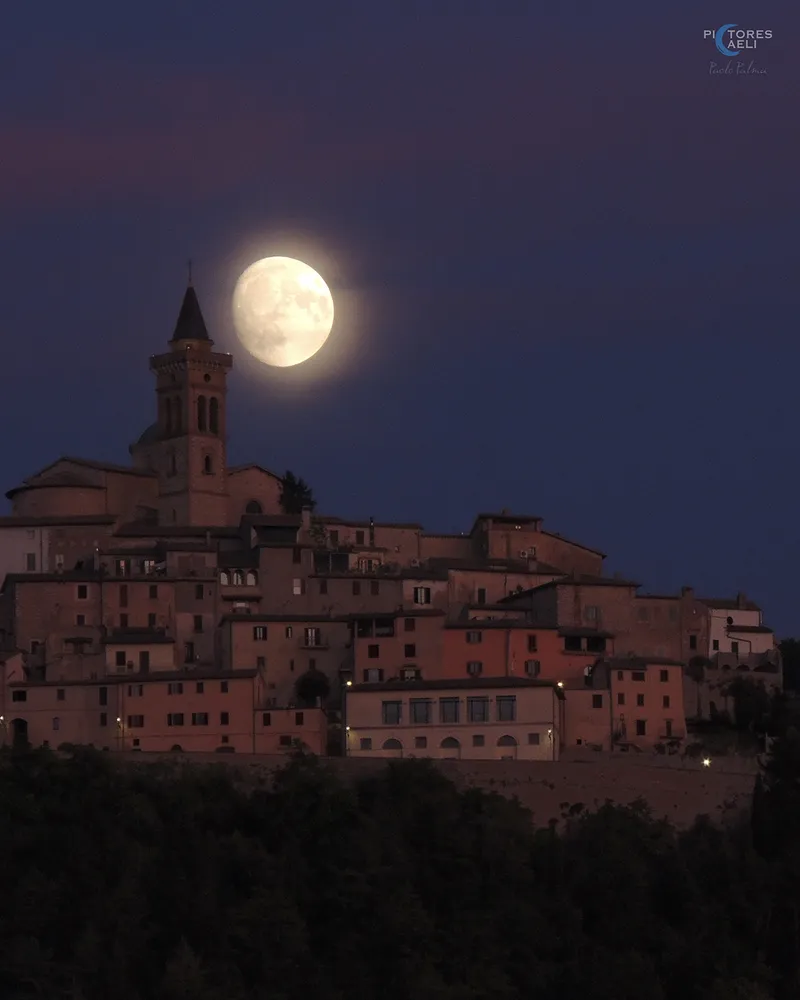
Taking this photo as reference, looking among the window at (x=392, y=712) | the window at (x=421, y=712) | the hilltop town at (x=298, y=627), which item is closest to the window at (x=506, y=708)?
the hilltop town at (x=298, y=627)

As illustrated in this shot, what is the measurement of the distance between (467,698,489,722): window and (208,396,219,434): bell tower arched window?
1969cm

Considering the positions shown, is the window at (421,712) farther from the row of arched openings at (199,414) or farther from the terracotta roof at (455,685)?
the row of arched openings at (199,414)

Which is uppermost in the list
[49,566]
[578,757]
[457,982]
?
[49,566]

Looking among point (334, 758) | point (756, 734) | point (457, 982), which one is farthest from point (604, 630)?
point (457, 982)

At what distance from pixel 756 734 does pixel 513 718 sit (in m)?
9.88

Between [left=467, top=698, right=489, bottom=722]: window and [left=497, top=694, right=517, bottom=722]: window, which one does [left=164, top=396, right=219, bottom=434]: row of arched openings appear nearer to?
[left=467, top=698, right=489, bottom=722]: window

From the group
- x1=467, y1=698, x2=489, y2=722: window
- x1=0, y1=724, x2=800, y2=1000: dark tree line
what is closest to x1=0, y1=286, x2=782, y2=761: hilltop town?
x1=467, y1=698, x2=489, y2=722: window

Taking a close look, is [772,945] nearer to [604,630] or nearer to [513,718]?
[513,718]

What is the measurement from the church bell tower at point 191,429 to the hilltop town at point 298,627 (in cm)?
7

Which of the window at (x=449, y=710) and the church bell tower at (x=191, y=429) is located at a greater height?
the church bell tower at (x=191, y=429)

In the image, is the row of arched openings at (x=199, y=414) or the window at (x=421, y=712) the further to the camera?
the row of arched openings at (x=199, y=414)

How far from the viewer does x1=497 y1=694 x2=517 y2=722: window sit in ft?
250

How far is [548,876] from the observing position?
70438 mm

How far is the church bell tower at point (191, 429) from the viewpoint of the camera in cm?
9106
